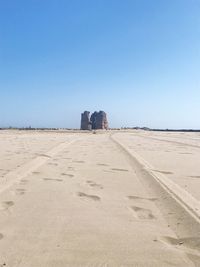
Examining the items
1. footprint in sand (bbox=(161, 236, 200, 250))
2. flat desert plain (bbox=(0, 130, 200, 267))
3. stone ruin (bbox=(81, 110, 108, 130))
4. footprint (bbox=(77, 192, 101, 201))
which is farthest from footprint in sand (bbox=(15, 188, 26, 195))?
stone ruin (bbox=(81, 110, 108, 130))

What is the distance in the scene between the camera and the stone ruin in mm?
89438

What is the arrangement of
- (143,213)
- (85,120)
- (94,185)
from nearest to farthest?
(143,213)
(94,185)
(85,120)

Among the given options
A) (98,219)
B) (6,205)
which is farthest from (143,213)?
(6,205)

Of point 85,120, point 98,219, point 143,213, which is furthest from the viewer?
point 85,120

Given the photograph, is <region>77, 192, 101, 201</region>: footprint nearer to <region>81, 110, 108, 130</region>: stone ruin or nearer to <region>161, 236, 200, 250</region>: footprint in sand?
<region>161, 236, 200, 250</region>: footprint in sand

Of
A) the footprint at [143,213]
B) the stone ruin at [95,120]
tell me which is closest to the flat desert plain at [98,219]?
the footprint at [143,213]

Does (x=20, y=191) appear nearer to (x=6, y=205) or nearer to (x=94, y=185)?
(x=6, y=205)

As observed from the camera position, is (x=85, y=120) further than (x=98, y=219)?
Yes

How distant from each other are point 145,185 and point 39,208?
231 cm

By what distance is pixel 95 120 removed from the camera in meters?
91.2

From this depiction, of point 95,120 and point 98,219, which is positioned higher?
point 95,120

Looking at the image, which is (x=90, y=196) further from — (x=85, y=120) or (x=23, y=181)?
(x=85, y=120)

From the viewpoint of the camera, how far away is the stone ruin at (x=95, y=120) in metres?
89.4

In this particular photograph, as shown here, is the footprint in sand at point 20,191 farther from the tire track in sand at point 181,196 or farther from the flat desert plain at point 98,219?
the tire track in sand at point 181,196
